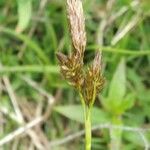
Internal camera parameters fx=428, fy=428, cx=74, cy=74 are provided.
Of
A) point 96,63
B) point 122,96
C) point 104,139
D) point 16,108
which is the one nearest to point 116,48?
point 122,96

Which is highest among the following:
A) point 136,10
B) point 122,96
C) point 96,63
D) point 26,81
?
point 136,10

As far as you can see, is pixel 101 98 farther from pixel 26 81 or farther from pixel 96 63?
pixel 96 63

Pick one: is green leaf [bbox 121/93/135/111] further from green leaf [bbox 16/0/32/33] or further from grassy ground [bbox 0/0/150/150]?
green leaf [bbox 16/0/32/33]

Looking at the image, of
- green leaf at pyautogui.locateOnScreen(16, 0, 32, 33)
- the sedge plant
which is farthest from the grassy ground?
the sedge plant

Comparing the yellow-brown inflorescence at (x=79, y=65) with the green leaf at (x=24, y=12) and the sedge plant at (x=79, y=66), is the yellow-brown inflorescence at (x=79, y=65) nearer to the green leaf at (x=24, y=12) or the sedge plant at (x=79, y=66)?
the sedge plant at (x=79, y=66)

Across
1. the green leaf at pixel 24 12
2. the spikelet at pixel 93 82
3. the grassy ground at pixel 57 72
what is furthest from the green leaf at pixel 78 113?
the spikelet at pixel 93 82

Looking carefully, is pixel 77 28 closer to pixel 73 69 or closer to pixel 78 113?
pixel 73 69
